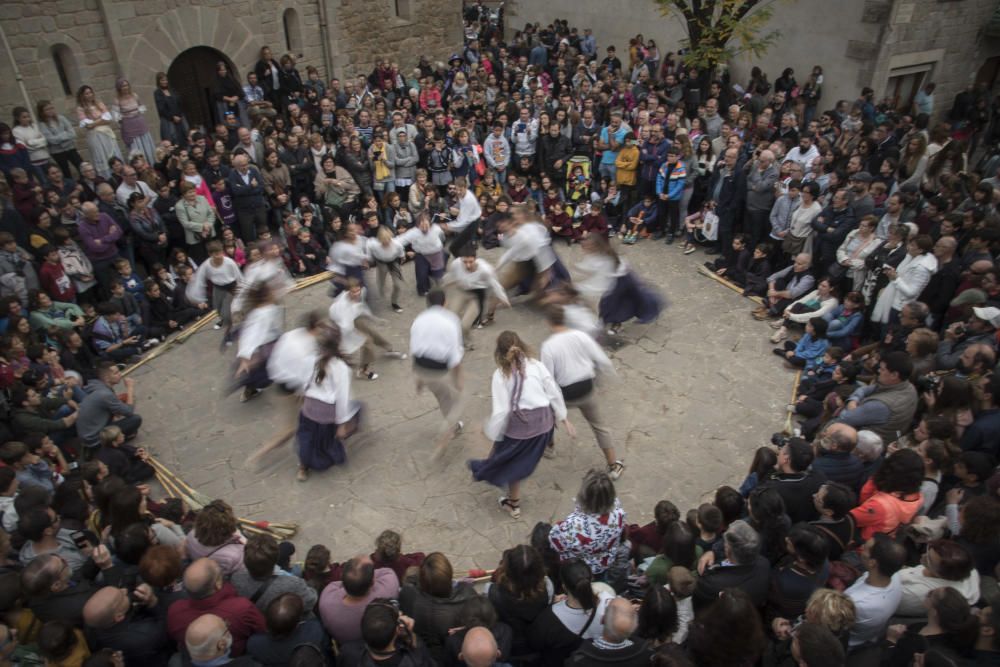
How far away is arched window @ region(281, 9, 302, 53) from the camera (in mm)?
13133

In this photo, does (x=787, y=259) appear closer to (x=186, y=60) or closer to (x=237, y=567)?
(x=237, y=567)

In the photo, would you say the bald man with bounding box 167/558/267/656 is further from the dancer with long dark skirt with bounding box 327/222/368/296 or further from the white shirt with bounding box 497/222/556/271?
the white shirt with bounding box 497/222/556/271

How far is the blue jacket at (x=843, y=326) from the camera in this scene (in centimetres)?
740

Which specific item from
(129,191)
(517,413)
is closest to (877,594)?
(517,413)

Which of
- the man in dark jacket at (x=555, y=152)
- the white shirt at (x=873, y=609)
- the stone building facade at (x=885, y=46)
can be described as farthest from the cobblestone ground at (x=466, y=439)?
the stone building facade at (x=885, y=46)

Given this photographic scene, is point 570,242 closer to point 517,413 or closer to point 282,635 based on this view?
point 517,413

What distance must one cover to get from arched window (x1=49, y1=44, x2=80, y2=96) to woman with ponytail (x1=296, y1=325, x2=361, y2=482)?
8.01 meters

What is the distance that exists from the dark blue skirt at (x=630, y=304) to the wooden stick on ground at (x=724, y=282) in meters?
1.67

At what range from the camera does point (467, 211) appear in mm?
9562

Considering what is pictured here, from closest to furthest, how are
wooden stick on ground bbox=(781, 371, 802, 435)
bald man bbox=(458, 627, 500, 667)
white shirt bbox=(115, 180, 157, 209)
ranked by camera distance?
bald man bbox=(458, 627, 500, 667) < wooden stick on ground bbox=(781, 371, 802, 435) < white shirt bbox=(115, 180, 157, 209)

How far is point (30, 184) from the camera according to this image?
8.43 metres

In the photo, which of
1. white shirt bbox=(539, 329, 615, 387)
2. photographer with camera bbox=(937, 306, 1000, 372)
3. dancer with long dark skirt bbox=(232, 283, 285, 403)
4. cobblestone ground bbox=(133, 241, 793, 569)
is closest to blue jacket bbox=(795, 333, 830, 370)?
cobblestone ground bbox=(133, 241, 793, 569)

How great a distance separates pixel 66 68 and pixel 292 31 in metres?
4.24

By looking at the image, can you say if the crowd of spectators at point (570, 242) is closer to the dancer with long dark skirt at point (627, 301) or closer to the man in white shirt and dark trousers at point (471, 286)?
the man in white shirt and dark trousers at point (471, 286)
